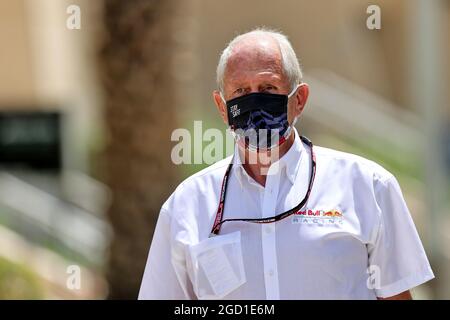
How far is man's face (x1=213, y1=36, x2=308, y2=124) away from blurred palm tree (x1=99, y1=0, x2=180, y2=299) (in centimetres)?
497

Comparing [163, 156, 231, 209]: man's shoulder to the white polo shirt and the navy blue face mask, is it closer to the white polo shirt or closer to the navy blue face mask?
the white polo shirt

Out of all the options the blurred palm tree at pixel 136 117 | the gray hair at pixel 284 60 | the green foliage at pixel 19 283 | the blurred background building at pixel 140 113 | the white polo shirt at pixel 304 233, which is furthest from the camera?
the green foliage at pixel 19 283

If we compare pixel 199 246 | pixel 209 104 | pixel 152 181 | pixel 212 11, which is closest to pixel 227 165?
pixel 199 246

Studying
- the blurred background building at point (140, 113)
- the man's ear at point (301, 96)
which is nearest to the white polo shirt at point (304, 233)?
the man's ear at point (301, 96)

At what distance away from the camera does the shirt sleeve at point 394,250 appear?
10.7 ft

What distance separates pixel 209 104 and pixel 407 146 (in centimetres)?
367

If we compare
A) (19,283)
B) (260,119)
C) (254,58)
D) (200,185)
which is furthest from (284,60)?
(19,283)

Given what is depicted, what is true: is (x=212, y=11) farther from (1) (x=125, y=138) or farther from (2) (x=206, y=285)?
(2) (x=206, y=285)

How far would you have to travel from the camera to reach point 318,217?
10.6 feet

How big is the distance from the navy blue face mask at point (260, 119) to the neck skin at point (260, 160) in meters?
0.03

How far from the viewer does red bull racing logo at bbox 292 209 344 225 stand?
3.24m

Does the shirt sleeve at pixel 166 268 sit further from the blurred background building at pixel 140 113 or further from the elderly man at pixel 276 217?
the blurred background building at pixel 140 113

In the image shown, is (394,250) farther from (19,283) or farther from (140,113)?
(19,283)

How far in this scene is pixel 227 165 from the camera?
11.4 ft
